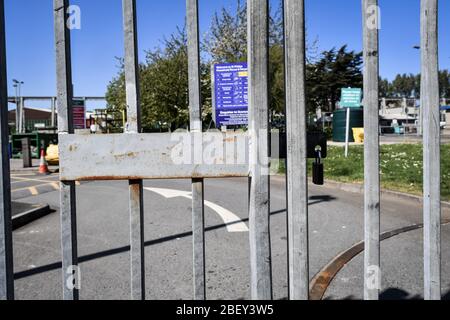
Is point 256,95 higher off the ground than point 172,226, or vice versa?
point 256,95

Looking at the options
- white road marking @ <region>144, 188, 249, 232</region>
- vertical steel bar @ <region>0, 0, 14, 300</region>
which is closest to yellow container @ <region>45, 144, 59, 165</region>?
white road marking @ <region>144, 188, 249, 232</region>

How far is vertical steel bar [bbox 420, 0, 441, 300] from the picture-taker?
5.32ft

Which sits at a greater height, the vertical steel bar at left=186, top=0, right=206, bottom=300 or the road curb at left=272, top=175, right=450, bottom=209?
the vertical steel bar at left=186, top=0, right=206, bottom=300

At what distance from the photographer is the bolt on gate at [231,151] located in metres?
1.50

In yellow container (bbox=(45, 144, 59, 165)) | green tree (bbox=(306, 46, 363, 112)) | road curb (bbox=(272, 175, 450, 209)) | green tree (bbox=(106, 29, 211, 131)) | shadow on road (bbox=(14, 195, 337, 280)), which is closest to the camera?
shadow on road (bbox=(14, 195, 337, 280))

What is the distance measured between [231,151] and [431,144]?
962mm

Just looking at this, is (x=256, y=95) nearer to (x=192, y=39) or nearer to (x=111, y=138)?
(x=192, y=39)

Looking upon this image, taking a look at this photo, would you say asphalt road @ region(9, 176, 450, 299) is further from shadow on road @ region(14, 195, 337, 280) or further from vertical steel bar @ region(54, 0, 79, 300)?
vertical steel bar @ region(54, 0, 79, 300)

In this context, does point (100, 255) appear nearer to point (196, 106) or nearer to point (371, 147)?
point (196, 106)

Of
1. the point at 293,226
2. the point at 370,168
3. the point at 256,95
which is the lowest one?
the point at 293,226

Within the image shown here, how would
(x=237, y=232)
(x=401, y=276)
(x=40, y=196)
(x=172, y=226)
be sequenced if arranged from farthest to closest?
(x=40, y=196) < (x=172, y=226) < (x=237, y=232) < (x=401, y=276)

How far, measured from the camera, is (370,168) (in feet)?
5.31
